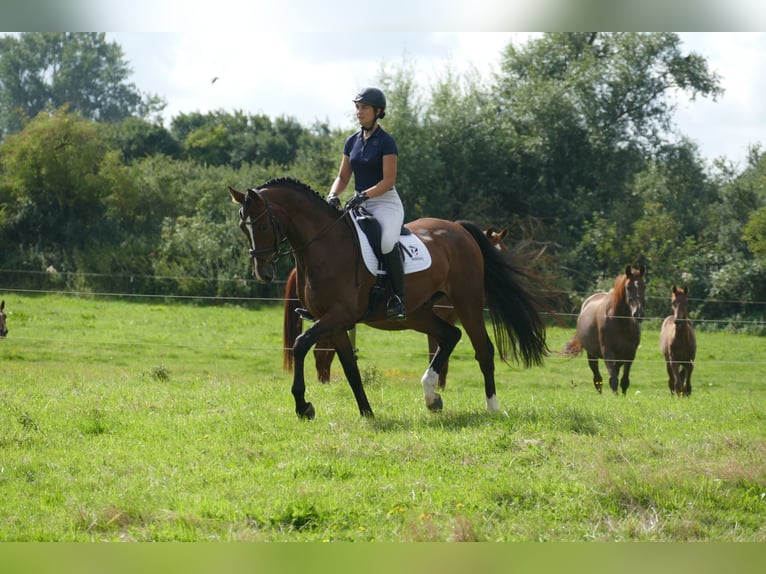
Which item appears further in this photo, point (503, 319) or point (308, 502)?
point (503, 319)

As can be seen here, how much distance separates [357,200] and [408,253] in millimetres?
813

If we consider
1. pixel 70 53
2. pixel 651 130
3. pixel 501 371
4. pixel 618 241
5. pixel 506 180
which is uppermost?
pixel 70 53

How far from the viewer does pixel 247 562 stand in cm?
333

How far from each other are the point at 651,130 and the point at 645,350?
687 inches

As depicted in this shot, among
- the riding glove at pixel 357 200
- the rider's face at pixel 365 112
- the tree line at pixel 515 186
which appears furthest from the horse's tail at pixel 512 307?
the tree line at pixel 515 186

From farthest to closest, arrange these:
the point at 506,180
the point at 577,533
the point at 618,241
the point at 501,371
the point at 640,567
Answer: the point at 506,180 → the point at 618,241 → the point at 501,371 → the point at 577,533 → the point at 640,567

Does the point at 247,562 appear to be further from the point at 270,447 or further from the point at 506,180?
the point at 506,180

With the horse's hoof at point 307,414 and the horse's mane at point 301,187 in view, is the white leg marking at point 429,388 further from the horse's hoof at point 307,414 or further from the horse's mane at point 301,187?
the horse's mane at point 301,187

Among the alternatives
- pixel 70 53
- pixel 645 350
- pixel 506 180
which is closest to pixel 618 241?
pixel 506 180

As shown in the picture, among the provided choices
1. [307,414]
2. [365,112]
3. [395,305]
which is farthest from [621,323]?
[307,414]

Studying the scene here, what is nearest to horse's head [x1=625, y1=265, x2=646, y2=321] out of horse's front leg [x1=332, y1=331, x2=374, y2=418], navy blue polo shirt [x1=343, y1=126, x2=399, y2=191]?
navy blue polo shirt [x1=343, y1=126, x2=399, y2=191]

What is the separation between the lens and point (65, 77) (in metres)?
72.9

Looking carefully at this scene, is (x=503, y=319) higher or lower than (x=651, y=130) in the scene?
lower

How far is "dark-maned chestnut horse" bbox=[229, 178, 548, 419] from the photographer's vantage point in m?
7.96
